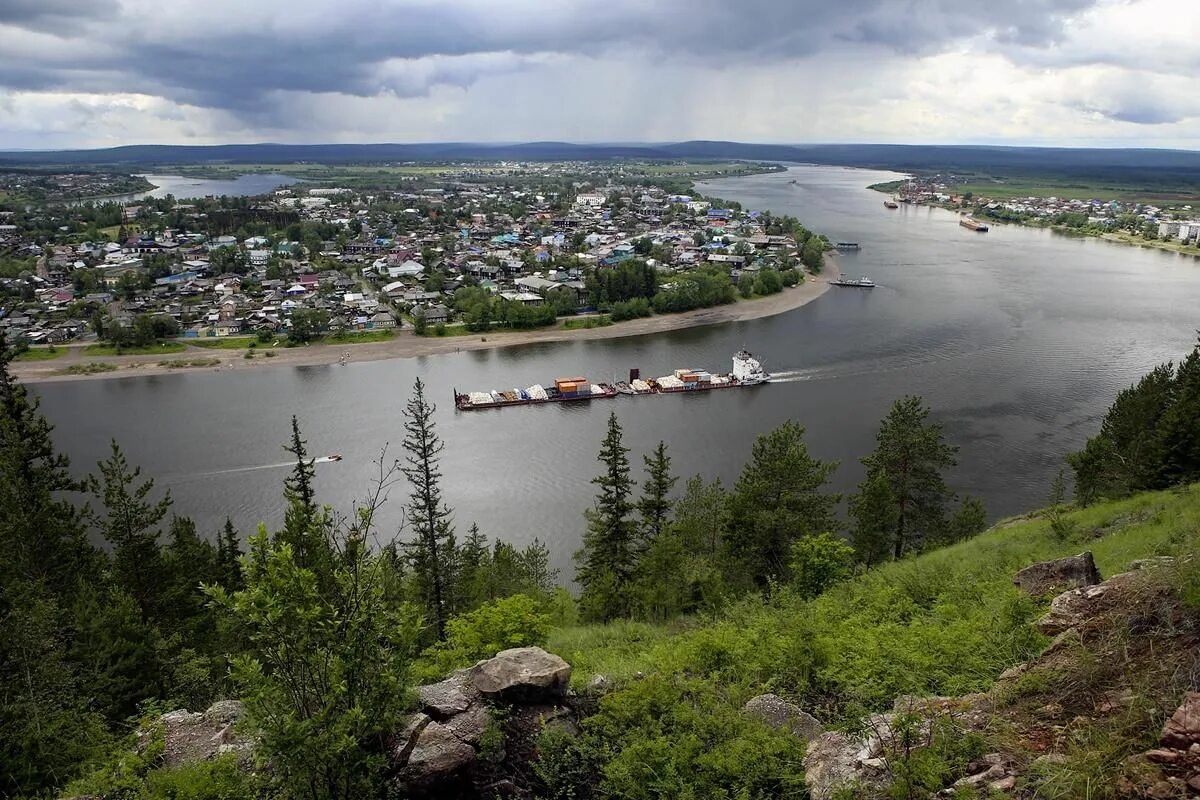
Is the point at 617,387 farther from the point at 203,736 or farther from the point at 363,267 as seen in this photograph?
the point at 363,267

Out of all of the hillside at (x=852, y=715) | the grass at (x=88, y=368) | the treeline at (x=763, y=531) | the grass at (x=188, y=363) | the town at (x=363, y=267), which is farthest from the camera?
the town at (x=363, y=267)

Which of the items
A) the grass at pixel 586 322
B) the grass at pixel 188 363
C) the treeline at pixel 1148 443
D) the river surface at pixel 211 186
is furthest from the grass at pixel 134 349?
the river surface at pixel 211 186

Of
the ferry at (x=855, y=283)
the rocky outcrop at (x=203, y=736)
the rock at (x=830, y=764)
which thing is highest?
the ferry at (x=855, y=283)

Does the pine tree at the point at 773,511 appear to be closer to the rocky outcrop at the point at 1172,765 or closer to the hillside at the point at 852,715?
the hillside at the point at 852,715

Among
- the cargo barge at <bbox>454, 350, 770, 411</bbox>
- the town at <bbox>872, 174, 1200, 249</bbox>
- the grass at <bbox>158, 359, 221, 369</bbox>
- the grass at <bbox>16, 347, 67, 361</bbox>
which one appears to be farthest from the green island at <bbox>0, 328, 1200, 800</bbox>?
the town at <bbox>872, 174, 1200, 249</bbox>

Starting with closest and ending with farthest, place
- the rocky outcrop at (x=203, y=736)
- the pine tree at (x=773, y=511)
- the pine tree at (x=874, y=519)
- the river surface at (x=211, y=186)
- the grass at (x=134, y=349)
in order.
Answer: the rocky outcrop at (x=203, y=736) → the pine tree at (x=773, y=511) → the pine tree at (x=874, y=519) → the grass at (x=134, y=349) → the river surface at (x=211, y=186)

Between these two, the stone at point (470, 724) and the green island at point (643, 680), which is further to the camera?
the stone at point (470, 724)
